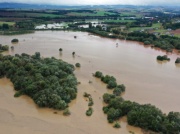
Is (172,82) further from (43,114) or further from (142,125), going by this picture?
(43,114)

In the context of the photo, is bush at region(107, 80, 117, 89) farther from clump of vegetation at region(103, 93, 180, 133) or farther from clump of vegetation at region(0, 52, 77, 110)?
clump of vegetation at region(103, 93, 180, 133)

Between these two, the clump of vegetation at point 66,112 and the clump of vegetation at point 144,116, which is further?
the clump of vegetation at point 66,112

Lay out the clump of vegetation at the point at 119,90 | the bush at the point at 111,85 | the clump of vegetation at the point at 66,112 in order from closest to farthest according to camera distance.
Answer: the clump of vegetation at the point at 66,112 < the clump of vegetation at the point at 119,90 < the bush at the point at 111,85

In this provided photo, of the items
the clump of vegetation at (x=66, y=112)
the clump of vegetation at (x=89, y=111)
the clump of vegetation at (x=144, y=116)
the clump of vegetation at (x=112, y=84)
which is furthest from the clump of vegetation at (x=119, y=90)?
the clump of vegetation at (x=66, y=112)

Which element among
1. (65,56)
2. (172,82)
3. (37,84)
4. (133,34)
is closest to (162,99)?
(172,82)

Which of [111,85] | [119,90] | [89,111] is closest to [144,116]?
[89,111]

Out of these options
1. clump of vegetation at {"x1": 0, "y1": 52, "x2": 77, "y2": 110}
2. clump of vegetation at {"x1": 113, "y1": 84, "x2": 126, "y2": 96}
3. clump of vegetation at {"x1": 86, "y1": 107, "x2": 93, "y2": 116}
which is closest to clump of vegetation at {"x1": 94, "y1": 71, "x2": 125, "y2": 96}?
clump of vegetation at {"x1": 113, "y1": 84, "x2": 126, "y2": 96}

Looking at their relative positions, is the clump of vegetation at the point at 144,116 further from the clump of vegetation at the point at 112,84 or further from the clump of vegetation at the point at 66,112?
the clump of vegetation at the point at 112,84
